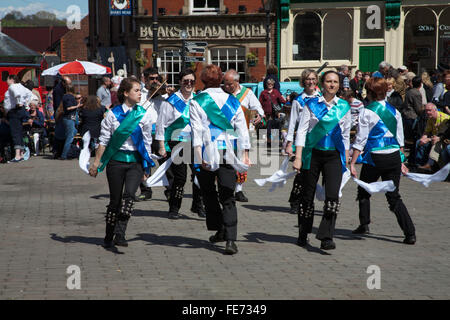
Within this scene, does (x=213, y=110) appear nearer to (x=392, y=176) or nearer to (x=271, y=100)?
(x=392, y=176)

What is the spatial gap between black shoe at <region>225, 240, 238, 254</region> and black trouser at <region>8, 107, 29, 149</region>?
1064 cm

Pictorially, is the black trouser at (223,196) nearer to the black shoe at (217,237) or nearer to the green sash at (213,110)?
the black shoe at (217,237)

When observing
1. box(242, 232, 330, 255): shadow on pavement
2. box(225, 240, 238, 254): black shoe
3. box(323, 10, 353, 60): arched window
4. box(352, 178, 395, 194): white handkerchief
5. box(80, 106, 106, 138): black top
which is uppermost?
box(323, 10, 353, 60): arched window

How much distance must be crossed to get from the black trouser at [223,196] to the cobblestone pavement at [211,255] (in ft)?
1.03

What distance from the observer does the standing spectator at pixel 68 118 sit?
1716cm

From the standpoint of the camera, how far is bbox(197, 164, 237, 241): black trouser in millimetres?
7430

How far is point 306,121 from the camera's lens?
7516 mm

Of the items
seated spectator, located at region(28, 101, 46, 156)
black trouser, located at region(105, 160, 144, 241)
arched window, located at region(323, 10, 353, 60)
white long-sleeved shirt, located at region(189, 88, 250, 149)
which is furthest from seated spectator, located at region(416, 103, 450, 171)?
arched window, located at region(323, 10, 353, 60)

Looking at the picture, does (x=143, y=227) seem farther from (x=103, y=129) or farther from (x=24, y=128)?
(x=24, y=128)

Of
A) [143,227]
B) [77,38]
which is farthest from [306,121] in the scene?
[77,38]

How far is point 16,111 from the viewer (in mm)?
16719

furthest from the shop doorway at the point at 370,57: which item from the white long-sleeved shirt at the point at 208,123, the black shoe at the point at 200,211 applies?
the white long-sleeved shirt at the point at 208,123

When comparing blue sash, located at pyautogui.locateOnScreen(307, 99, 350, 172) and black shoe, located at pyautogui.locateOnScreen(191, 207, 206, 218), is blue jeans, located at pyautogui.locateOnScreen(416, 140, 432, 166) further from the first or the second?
blue sash, located at pyautogui.locateOnScreen(307, 99, 350, 172)
